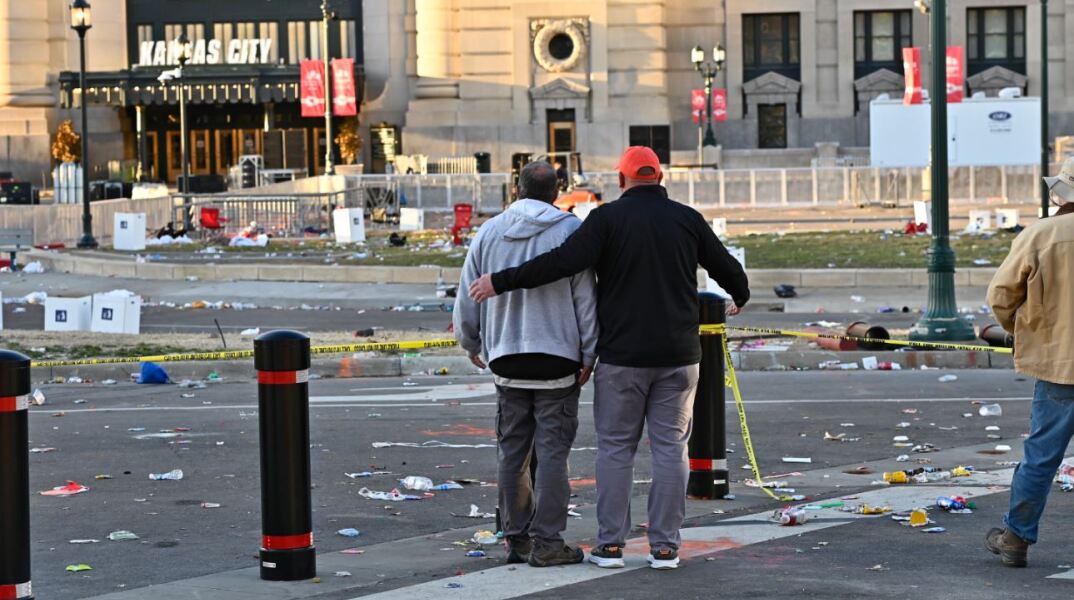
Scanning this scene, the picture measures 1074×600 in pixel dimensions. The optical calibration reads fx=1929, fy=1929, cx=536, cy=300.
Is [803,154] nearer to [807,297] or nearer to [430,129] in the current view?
[430,129]

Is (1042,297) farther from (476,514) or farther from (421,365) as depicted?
(421,365)

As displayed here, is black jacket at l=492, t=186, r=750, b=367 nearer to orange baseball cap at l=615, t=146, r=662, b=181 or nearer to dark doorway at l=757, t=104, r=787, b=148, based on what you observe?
orange baseball cap at l=615, t=146, r=662, b=181

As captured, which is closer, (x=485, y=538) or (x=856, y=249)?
(x=485, y=538)

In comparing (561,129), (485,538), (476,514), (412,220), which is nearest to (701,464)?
(476,514)

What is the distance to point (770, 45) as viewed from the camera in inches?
2731

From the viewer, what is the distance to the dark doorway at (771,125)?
6862 cm

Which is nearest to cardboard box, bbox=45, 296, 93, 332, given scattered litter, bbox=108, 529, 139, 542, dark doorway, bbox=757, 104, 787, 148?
scattered litter, bbox=108, 529, 139, 542

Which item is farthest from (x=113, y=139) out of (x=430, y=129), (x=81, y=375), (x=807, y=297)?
(x=81, y=375)

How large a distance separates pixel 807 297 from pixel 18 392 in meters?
19.8

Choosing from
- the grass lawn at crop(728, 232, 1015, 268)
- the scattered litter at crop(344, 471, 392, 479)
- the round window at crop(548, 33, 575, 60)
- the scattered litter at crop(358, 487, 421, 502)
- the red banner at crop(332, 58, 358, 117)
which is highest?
the round window at crop(548, 33, 575, 60)

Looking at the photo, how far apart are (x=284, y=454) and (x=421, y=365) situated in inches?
401

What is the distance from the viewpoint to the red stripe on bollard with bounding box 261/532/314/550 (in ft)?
28.8

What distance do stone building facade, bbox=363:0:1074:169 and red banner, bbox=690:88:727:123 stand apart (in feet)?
3.30

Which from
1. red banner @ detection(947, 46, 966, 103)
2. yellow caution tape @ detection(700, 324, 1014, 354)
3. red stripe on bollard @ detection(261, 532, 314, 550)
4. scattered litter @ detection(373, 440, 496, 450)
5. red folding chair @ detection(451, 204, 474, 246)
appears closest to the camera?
red stripe on bollard @ detection(261, 532, 314, 550)
